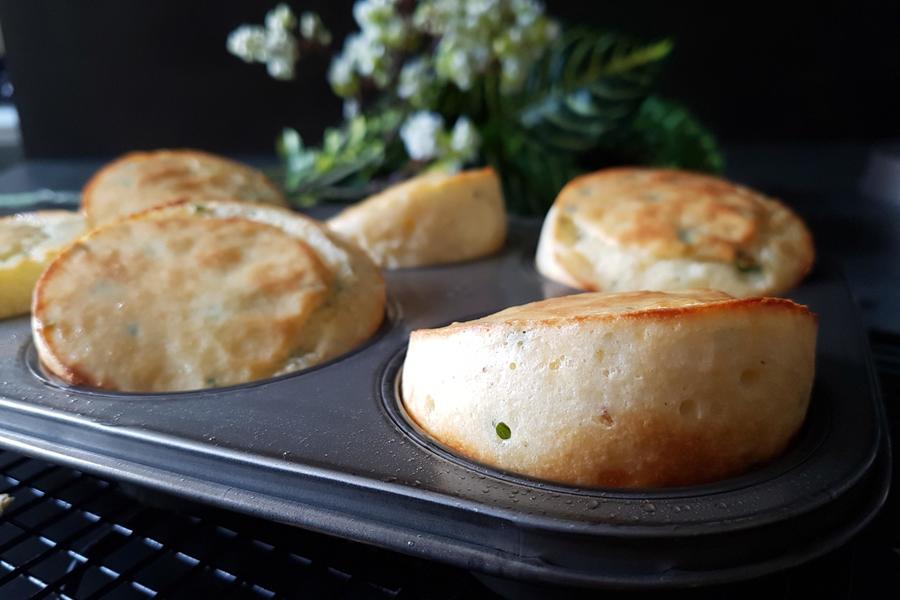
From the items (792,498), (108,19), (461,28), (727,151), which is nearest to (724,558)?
(792,498)

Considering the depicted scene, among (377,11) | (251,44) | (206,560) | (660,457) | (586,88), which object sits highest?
(377,11)

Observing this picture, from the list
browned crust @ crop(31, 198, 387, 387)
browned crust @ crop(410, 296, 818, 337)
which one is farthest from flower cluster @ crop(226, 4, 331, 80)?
browned crust @ crop(410, 296, 818, 337)

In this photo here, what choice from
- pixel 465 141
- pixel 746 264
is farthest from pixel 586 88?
pixel 746 264

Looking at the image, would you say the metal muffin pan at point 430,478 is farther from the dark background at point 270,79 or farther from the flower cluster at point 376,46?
the dark background at point 270,79

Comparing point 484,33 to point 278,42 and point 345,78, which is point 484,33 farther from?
point 278,42

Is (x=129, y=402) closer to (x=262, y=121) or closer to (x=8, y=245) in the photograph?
(x=8, y=245)

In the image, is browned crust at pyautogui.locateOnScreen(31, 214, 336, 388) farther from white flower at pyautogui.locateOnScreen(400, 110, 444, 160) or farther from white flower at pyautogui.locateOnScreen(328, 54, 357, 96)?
white flower at pyautogui.locateOnScreen(328, 54, 357, 96)
